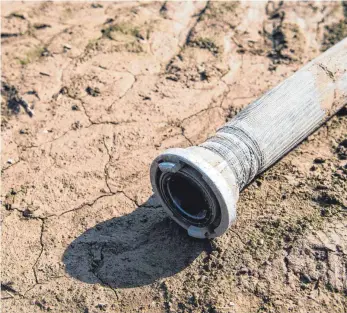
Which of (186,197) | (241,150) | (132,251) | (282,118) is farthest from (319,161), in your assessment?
(132,251)

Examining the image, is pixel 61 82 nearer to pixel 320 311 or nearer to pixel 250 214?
pixel 250 214

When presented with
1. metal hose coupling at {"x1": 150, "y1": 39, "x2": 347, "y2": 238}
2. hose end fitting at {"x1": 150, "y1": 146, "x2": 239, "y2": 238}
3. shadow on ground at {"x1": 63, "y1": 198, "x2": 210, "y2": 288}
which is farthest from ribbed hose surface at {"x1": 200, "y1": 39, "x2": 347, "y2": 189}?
shadow on ground at {"x1": 63, "y1": 198, "x2": 210, "y2": 288}

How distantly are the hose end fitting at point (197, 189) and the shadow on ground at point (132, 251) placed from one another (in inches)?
7.0

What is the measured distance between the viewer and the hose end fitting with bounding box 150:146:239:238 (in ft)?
10.3

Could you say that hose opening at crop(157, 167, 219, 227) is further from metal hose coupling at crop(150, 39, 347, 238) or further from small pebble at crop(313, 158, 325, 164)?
small pebble at crop(313, 158, 325, 164)

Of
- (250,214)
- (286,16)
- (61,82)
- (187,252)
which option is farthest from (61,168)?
(286,16)

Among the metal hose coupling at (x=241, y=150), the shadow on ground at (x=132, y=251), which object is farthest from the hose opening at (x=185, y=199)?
the shadow on ground at (x=132, y=251)

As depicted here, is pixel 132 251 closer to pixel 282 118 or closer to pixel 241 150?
pixel 241 150

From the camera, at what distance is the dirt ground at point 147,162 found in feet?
11.1

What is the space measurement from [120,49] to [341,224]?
3.27m

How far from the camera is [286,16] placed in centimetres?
577

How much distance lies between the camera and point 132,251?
3.69 metres

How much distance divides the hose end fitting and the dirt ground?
0.74 feet

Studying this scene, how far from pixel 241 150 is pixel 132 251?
3.93 feet
